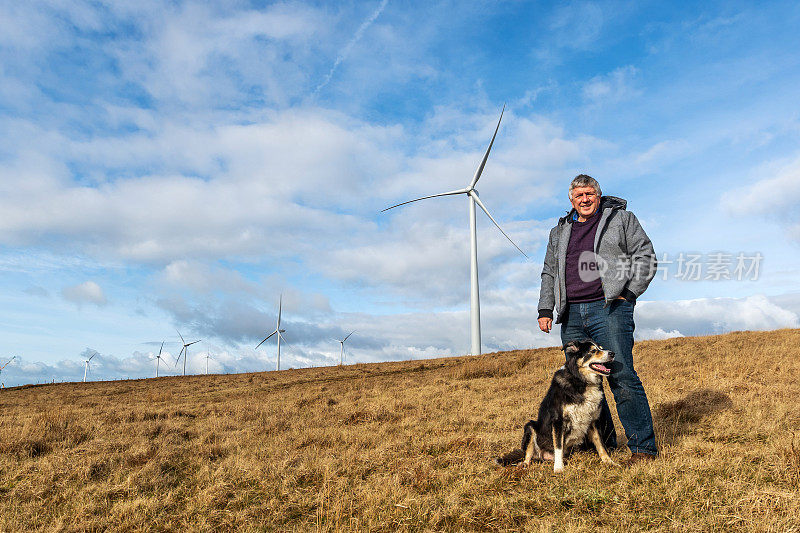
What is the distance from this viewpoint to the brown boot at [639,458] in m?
4.70

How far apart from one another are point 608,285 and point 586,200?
3.36 ft

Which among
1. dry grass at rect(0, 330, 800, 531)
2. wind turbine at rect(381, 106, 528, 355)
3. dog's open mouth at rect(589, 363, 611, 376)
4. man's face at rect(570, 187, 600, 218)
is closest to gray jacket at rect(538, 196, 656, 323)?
man's face at rect(570, 187, 600, 218)

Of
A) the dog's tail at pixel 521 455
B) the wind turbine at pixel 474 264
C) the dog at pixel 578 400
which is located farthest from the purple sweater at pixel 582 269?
the wind turbine at pixel 474 264

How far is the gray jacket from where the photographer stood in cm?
486

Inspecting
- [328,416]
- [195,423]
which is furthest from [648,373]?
[195,423]

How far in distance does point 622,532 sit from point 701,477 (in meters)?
1.37

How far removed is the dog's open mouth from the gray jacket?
0.68 meters

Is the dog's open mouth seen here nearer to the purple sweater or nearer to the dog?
the dog

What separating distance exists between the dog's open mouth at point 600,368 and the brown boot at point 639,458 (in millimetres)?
952

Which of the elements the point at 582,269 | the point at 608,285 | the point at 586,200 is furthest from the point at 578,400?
the point at 586,200

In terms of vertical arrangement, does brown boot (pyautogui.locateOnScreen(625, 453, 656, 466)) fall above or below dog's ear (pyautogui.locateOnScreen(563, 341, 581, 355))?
below

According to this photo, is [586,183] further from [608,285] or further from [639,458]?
[639,458]

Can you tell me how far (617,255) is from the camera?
16.3 ft

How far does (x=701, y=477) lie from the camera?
4254mm
